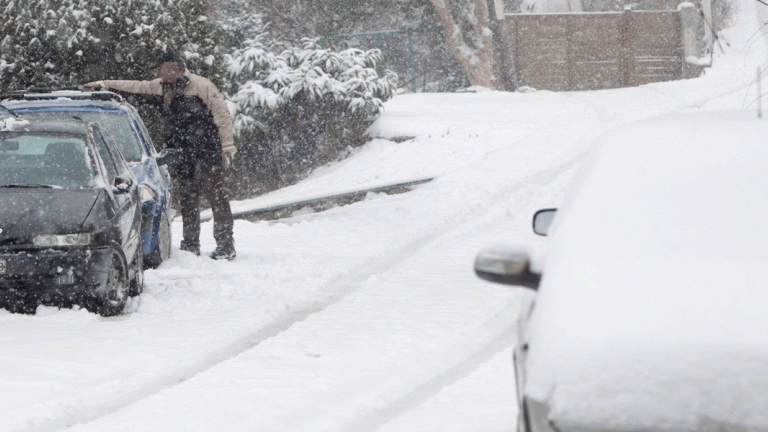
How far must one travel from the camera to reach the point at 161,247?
1027 cm

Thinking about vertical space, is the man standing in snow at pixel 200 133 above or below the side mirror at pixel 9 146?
below

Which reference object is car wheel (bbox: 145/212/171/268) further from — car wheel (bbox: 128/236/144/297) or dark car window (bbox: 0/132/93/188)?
dark car window (bbox: 0/132/93/188)

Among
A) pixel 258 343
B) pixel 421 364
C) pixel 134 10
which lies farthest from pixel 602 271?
pixel 134 10

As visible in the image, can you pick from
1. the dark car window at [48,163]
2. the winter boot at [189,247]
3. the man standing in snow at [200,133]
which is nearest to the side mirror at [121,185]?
the dark car window at [48,163]

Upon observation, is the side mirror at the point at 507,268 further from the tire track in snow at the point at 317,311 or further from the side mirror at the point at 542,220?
the tire track in snow at the point at 317,311

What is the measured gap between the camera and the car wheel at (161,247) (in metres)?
10.2

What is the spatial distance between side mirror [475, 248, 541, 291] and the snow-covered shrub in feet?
46.1

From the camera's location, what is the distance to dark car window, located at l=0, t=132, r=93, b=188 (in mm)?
8289

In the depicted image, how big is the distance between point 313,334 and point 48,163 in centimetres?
260

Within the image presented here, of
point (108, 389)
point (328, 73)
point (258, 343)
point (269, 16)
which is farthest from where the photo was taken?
point (269, 16)

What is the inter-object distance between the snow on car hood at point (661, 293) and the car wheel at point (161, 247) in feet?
22.4

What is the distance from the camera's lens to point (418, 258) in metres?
10.3

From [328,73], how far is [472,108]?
152 inches

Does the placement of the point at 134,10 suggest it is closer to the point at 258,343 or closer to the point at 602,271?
the point at 258,343
